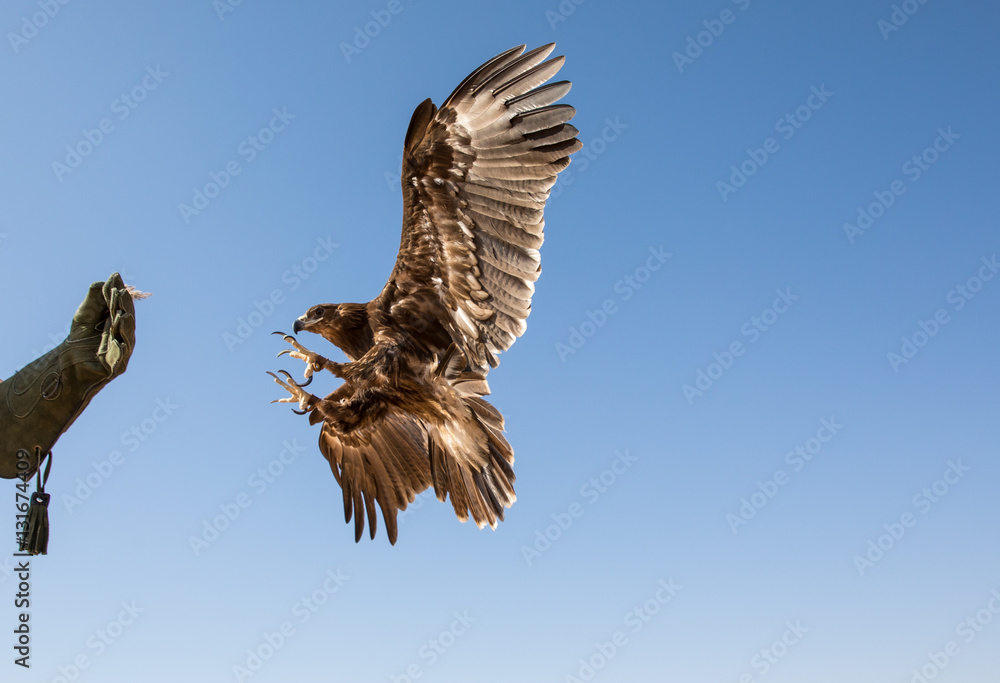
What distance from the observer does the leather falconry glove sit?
342 cm

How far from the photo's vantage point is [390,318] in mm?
3705

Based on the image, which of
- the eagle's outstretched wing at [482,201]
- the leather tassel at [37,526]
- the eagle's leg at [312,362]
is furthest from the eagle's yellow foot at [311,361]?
the leather tassel at [37,526]

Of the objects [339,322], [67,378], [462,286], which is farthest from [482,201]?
[67,378]

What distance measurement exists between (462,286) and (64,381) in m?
1.66

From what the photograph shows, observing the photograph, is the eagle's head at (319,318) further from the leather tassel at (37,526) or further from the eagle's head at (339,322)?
the leather tassel at (37,526)

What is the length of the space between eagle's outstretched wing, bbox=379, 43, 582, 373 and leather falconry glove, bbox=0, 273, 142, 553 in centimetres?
108

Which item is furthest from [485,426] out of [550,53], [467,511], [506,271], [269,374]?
[550,53]

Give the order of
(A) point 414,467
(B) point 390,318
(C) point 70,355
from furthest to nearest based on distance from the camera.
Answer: (A) point 414,467 → (B) point 390,318 → (C) point 70,355

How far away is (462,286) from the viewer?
146 inches

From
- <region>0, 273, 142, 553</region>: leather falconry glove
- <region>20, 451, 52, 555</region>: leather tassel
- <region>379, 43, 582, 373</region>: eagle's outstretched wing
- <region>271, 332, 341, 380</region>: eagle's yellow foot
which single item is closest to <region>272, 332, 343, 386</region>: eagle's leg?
<region>271, 332, 341, 380</region>: eagle's yellow foot

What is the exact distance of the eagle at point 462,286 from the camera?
3.59 meters

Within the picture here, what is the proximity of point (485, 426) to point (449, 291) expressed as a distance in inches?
24.0

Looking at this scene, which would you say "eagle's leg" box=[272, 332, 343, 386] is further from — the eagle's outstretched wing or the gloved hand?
the gloved hand

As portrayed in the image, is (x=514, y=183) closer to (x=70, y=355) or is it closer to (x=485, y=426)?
(x=485, y=426)
